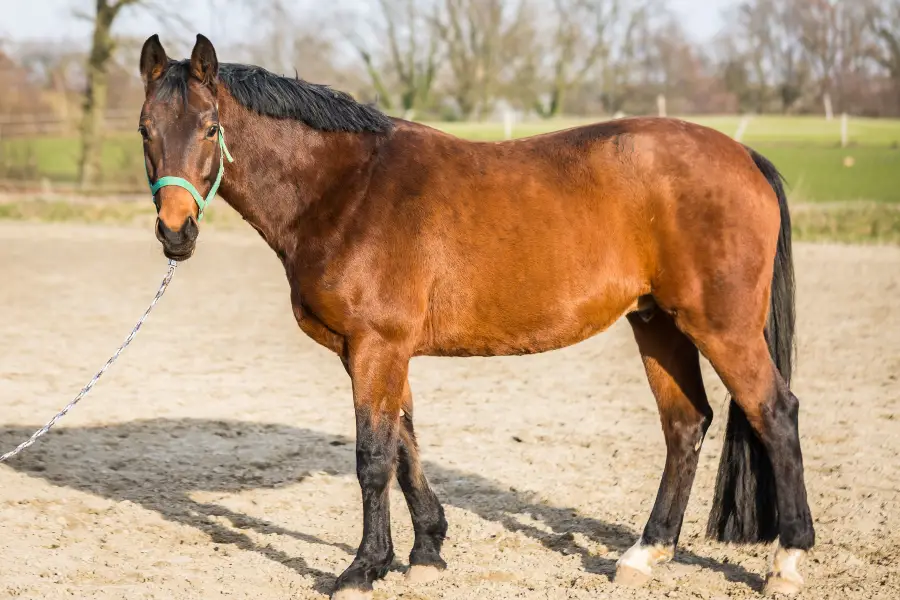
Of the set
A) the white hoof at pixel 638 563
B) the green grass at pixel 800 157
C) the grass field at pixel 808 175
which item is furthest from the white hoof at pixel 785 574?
the green grass at pixel 800 157

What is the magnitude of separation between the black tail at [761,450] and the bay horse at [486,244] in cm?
16

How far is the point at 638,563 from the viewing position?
4074 mm

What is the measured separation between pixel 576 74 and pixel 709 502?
1504 inches

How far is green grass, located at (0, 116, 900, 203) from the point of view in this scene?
58.5 feet

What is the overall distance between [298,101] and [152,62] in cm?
58

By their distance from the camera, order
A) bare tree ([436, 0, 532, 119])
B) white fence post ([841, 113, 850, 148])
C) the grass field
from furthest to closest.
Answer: bare tree ([436, 0, 532, 119]), white fence post ([841, 113, 850, 148]), the grass field

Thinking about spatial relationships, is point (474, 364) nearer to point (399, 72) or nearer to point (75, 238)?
point (75, 238)

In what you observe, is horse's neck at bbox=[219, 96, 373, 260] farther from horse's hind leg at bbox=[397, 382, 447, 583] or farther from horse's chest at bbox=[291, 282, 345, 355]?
horse's hind leg at bbox=[397, 382, 447, 583]

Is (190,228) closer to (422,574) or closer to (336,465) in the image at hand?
(422,574)

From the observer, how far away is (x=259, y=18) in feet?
84.3

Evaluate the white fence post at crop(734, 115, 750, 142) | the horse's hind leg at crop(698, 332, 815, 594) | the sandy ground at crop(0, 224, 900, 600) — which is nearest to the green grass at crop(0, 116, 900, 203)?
the white fence post at crop(734, 115, 750, 142)

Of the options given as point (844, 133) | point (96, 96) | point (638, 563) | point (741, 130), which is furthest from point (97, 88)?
point (638, 563)

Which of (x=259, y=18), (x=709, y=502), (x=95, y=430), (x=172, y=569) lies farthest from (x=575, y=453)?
(x=259, y=18)

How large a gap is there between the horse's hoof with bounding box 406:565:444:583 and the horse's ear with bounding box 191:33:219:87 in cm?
213
